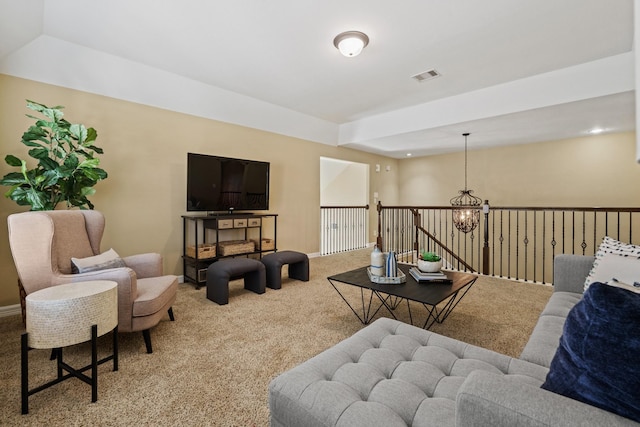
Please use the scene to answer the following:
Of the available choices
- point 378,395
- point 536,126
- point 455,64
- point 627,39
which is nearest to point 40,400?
point 378,395

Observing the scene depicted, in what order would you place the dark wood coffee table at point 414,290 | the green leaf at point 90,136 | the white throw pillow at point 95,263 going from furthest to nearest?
1. the green leaf at point 90,136
2. the white throw pillow at point 95,263
3. the dark wood coffee table at point 414,290

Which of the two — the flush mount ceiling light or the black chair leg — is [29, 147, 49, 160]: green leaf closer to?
the black chair leg

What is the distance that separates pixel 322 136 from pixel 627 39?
422 cm

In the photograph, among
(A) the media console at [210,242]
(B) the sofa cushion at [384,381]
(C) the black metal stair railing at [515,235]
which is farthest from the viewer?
(C) the black metal stair railing at [515,235]

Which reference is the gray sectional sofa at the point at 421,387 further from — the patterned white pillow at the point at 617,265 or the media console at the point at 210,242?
the media console at the point at 210,242

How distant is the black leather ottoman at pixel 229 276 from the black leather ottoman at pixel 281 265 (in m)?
0.20

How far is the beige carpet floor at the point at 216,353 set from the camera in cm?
157

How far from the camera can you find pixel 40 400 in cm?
166

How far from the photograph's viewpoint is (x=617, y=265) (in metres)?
1.80

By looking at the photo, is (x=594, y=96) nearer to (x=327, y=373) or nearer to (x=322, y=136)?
(x=322, y=136)

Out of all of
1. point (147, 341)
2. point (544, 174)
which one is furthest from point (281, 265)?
point (544, 174)

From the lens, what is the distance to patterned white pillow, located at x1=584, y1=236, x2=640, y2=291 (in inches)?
67.7

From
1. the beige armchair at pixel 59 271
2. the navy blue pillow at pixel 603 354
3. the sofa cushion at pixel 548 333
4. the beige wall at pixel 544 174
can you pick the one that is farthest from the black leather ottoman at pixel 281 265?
the beige wall at pixel 544 174

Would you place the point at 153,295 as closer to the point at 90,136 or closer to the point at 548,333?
the point at 90,136
